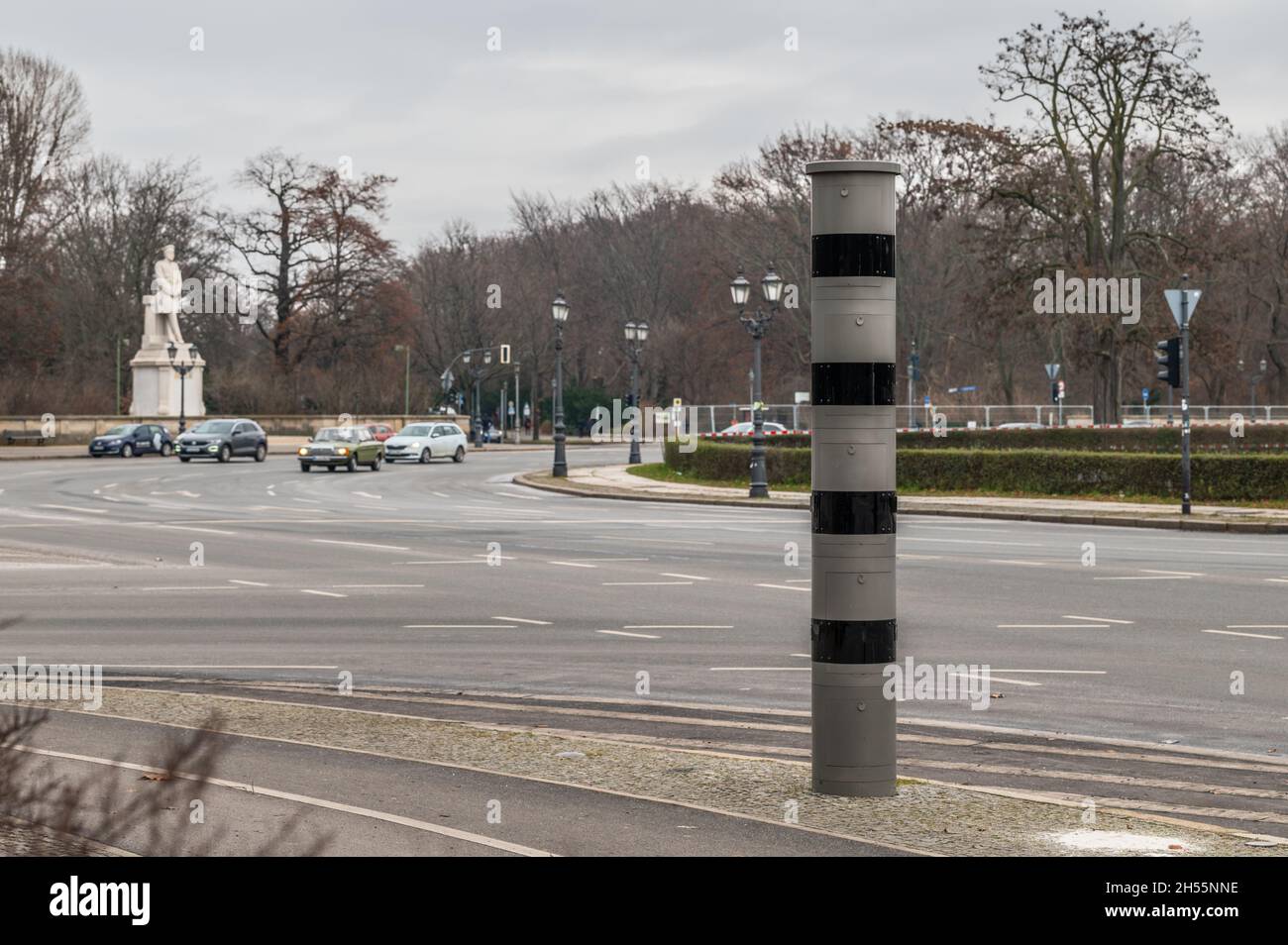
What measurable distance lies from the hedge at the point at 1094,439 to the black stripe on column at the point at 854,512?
130 ft

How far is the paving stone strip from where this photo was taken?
21.0ft

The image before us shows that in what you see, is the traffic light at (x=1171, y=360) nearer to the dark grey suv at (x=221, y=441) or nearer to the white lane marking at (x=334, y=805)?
the white lane marking at (x=334, y=805)

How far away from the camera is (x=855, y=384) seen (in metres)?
7.15

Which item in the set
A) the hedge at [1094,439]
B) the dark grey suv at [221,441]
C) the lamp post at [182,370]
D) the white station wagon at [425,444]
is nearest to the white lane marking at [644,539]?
A: the hedge at [1094,439]

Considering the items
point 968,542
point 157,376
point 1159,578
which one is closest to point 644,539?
point 968,542

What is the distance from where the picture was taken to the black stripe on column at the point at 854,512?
23.3 feet

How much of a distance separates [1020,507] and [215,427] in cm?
3975

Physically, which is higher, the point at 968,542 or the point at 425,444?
the point at 425,444

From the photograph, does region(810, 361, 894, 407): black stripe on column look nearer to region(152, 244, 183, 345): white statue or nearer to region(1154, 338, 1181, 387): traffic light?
region(1154, 338, 1181, 387): traffic light

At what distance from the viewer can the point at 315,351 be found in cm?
9681

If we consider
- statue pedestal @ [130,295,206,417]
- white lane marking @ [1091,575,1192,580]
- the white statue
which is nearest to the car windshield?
the white statue

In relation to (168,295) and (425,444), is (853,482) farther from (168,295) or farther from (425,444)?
(168,295)
